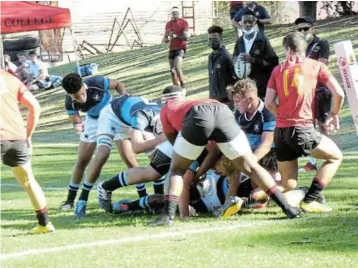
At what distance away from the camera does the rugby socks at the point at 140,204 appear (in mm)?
11016

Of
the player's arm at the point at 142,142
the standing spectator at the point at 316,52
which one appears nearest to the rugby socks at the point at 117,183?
the player's arm at the point at 142,142

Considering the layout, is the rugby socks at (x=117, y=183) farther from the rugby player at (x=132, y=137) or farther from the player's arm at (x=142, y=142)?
the player's arm at (x=142, y=142)

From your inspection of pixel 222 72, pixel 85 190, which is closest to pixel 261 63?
pixel 222 72

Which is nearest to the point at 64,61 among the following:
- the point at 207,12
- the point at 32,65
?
the point at 207,12

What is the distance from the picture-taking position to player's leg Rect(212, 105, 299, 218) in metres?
9.66

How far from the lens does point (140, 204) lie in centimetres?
1108

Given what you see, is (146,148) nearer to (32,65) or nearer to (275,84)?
(275,84)

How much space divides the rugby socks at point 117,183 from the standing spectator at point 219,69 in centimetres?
365

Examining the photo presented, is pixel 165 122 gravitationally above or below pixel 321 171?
above

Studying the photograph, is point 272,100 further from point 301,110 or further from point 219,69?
point 219,69

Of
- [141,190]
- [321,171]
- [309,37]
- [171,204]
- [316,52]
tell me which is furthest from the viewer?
[309,37]

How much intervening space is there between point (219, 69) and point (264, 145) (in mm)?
4303

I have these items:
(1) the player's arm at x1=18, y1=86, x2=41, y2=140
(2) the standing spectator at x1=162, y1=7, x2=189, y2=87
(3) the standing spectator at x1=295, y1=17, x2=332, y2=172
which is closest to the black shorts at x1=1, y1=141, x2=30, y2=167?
(1) the player's arm at x1=18, y1=86, x2=41, y2=140

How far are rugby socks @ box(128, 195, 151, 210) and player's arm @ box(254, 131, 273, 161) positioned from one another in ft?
4.54
